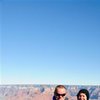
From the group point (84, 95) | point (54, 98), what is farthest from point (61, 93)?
point (84, 95)

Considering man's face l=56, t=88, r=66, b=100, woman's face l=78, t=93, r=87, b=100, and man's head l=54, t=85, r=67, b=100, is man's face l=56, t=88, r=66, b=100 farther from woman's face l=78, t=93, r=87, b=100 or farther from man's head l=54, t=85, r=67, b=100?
woman's face l=78, t=93, r=87, b=100

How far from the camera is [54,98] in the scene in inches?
229

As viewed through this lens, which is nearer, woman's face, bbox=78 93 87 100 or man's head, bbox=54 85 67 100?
man's head, bbox=54 85 67 100

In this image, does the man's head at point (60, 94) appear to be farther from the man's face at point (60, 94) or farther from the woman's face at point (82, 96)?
the woman's face at point (82, 96)

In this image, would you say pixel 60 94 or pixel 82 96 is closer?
pixel 60 94

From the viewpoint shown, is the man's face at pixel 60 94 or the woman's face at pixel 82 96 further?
the woman's face at pixel 82 96

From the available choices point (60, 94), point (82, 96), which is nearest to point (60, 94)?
point (60, 94)

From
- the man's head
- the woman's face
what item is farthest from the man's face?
the woman's face

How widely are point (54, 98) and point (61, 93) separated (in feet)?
0.81

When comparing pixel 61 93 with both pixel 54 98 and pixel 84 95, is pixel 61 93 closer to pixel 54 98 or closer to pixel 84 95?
pixel 54 98

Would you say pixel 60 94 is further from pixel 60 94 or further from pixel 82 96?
pixel 82 96

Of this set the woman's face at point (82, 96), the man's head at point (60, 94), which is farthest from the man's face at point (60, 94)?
the woman's face at point (82, 96)

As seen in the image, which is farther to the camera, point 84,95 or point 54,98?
point 84,95

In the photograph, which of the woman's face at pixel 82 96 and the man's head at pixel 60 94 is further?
the woman's face at pixel 82 96
